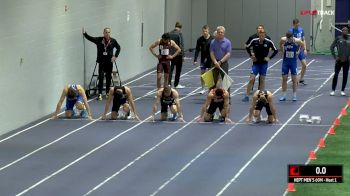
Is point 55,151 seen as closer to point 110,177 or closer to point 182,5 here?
point 110,177

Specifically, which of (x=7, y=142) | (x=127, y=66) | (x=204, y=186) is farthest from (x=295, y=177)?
(x=127, y=66)

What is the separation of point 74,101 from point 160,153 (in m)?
5.10

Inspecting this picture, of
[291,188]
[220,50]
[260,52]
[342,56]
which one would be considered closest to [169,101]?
[220,50]

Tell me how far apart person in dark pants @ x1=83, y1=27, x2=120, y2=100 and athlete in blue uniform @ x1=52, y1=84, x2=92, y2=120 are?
3.26 meters

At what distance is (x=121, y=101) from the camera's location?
26312 mm

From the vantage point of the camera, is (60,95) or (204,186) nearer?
(204,186)

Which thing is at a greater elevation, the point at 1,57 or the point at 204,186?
the point at 1,57

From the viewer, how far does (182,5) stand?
42.1 meters

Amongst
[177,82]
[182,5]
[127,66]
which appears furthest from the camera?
[182,5]

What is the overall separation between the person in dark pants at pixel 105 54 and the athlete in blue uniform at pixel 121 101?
145 inches

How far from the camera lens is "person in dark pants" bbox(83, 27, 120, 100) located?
30062mm

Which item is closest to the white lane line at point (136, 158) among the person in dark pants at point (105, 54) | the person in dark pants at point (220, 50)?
the person in dark pants at point (220, 50)

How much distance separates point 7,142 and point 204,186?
646cm

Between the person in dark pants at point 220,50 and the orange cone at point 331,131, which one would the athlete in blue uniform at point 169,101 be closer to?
the person in dark pants at point 220,50
